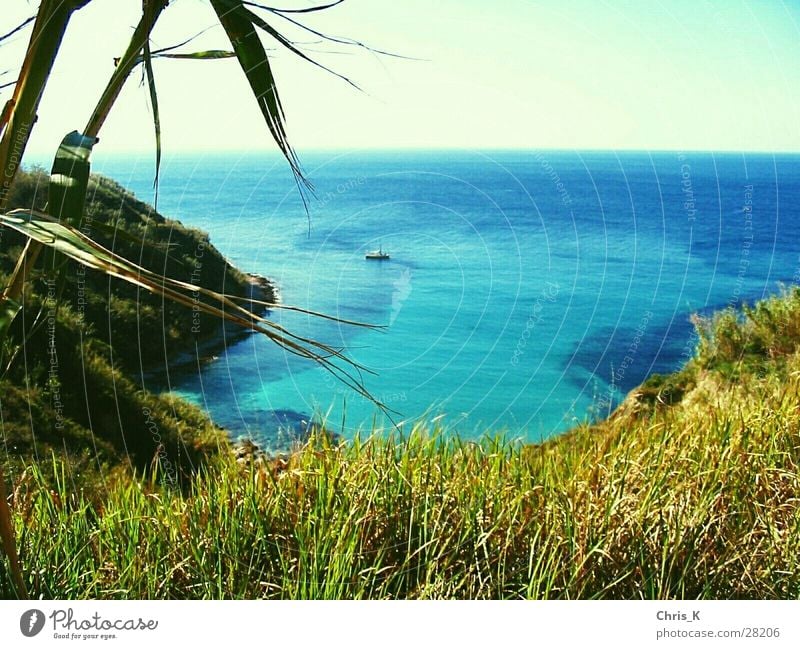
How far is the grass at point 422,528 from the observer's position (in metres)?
1.84

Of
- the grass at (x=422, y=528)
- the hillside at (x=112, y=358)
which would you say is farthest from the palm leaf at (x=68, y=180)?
the grass at (x=422, y=528)

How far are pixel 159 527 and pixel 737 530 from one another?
146cm

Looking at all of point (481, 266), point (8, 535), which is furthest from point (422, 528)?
point (8, 535)

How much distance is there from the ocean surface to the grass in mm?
164

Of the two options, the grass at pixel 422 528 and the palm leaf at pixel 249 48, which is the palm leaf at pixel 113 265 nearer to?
the palm leaf at pixel 249 48

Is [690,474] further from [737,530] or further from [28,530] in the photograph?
[28,530]

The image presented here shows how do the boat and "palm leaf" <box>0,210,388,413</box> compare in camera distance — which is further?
the boat

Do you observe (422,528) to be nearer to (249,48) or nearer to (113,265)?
(113,265)

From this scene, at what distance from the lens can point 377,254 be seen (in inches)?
81.4

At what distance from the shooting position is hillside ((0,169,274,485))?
204cm
